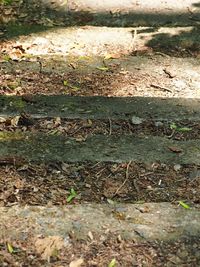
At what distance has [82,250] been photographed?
2.71 meters

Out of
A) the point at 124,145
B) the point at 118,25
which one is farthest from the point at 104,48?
the point at 124,145

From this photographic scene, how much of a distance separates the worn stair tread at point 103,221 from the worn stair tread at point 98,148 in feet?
1.69

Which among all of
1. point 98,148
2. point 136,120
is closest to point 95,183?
point 98,148

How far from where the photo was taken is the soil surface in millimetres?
2732

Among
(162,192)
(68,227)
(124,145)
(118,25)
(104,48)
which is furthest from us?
(118,25)

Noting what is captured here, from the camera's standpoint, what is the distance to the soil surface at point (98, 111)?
8.96 ft

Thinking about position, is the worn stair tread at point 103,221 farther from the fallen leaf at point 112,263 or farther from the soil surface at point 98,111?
the fallen leaf at point 112,263

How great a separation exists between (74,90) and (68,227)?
1969 millimetres

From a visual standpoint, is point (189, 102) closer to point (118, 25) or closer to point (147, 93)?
point (147, 93)

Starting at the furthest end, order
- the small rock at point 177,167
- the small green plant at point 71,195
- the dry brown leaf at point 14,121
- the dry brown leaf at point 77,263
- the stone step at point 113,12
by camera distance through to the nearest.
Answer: the stone step at point 113,12
the dry brown leaf at point 14,121
the small rock at point 177,167
the small green plant at point 71,195
the dry brown leaf at point 77,263

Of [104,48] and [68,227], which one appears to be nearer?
[68,227]

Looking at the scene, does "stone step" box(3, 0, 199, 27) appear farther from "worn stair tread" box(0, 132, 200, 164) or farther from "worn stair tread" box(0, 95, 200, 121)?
"worn stair tread" box(0, 132, 200, 164)

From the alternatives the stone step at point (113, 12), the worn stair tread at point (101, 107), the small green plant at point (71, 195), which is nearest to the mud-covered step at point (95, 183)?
the small green plant at point (71, 195)

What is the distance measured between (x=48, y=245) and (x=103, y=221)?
1.25 feet
